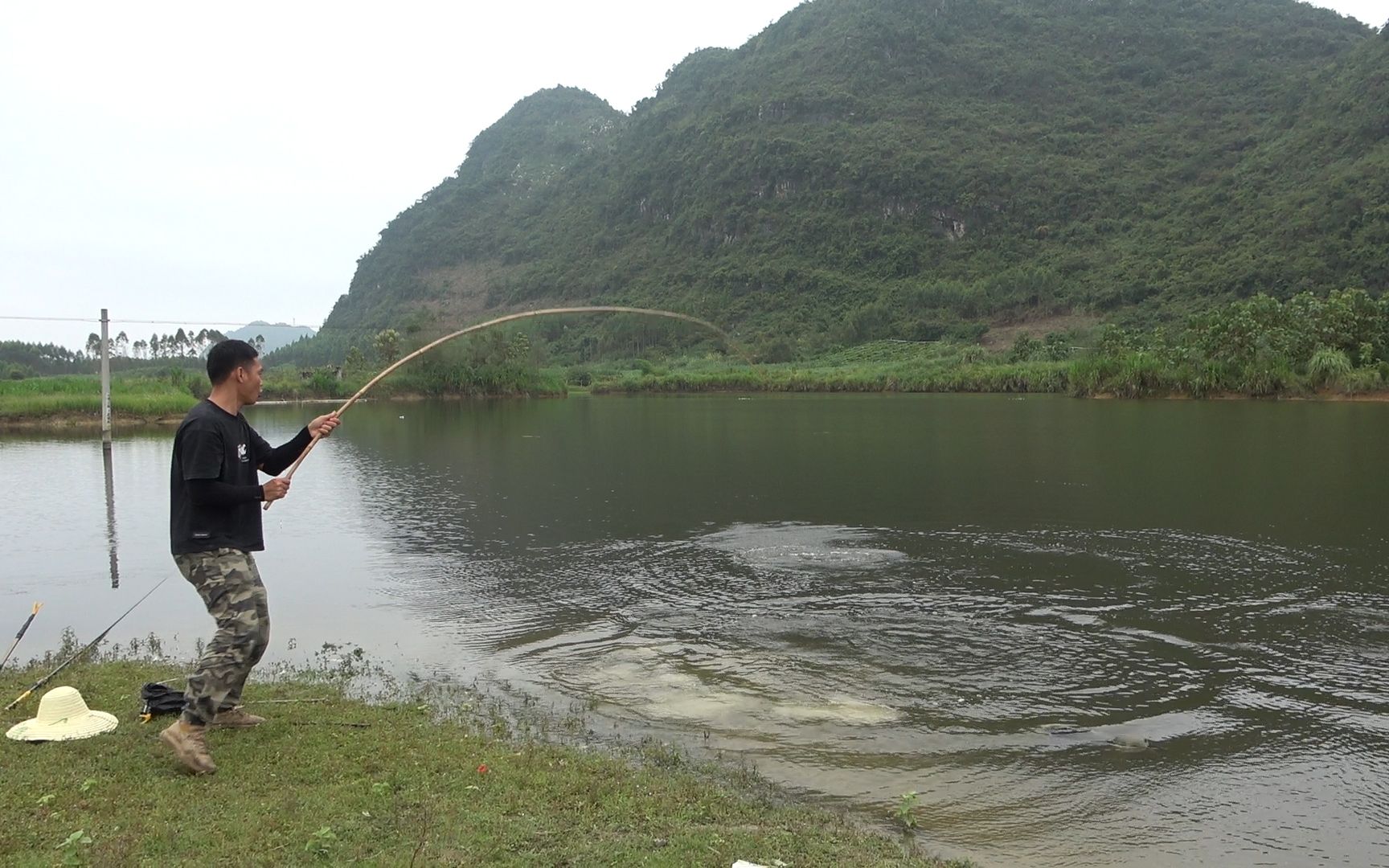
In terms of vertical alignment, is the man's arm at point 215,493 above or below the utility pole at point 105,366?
below

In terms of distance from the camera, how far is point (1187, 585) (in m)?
13.3

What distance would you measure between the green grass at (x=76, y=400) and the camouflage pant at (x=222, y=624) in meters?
51.8

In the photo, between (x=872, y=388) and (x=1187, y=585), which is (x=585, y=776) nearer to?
(x=1187, y=585)

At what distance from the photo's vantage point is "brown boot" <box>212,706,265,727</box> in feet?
21.6

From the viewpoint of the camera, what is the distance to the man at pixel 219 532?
5.98 metres

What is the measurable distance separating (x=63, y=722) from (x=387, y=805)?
267 cm

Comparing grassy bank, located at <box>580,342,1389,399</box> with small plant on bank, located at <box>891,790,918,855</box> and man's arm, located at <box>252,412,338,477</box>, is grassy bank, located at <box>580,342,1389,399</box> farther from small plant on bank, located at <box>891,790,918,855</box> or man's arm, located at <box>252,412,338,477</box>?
man's arm, located at <box>252,412,338,477</box>

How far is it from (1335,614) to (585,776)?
32.8 ft

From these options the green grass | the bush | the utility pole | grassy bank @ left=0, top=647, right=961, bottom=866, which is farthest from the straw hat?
the bush

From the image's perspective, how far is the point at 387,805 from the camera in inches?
216

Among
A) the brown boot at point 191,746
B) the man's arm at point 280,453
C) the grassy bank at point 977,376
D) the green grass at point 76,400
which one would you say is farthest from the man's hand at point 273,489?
the grassy bank at point 977,376

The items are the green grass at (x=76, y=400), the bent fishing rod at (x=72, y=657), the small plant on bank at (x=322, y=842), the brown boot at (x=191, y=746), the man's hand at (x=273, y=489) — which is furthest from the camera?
the green grass at (x=76, y=400)

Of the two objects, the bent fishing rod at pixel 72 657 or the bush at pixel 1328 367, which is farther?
the bush at pixel 1328 367

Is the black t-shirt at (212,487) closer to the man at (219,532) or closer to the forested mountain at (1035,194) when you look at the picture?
the man at (219,532)
